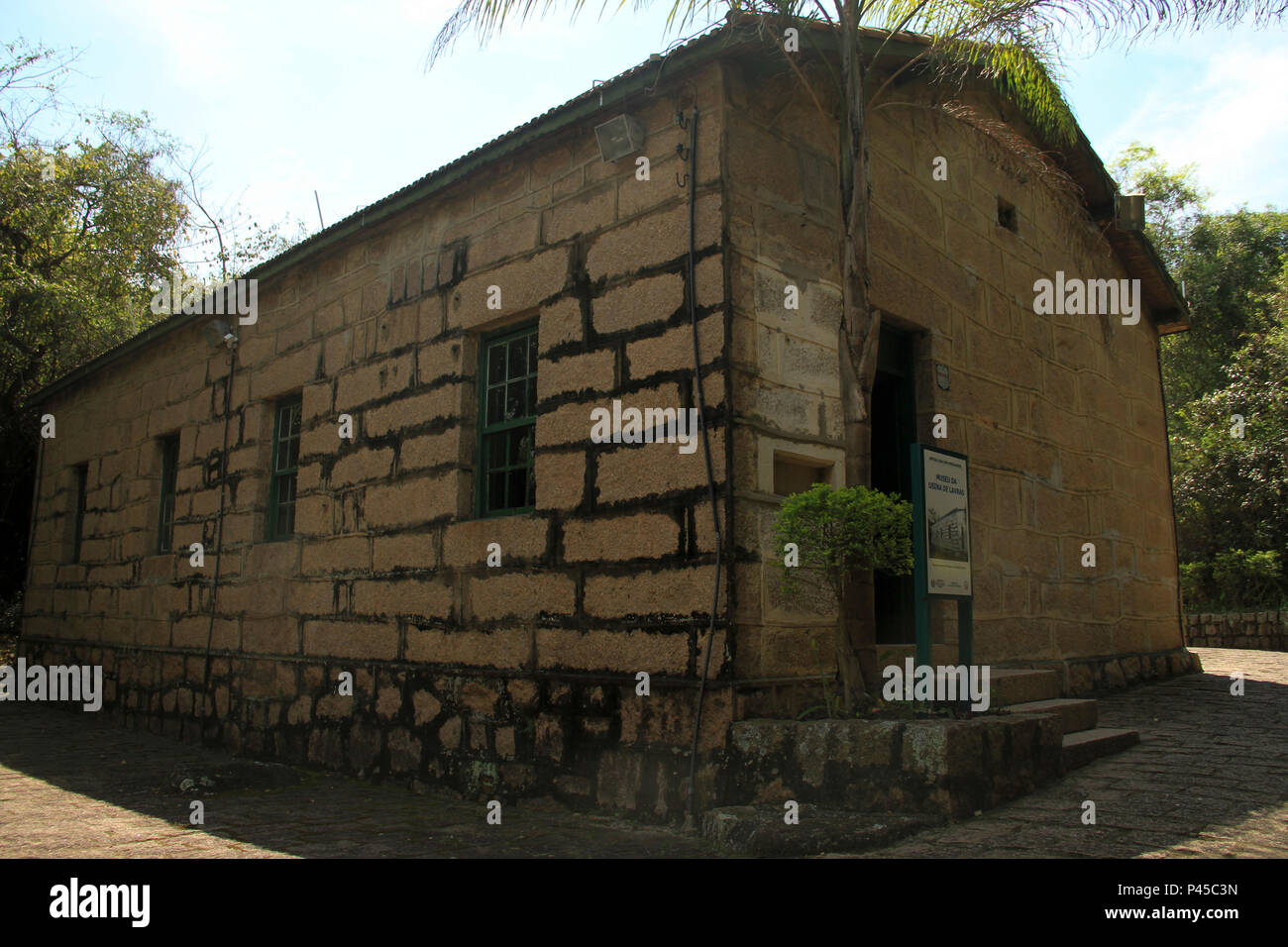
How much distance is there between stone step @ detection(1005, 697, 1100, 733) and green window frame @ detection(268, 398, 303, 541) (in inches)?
248

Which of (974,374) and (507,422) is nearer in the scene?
(507,422)

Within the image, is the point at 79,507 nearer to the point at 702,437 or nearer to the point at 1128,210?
the point at 702,437

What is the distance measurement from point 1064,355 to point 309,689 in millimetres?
7336

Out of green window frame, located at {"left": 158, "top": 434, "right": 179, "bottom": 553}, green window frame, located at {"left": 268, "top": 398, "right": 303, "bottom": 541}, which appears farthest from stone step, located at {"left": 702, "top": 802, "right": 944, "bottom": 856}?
green window frame, located at {"left": 158, "top": 434, "right": 179, "bottom": 553}

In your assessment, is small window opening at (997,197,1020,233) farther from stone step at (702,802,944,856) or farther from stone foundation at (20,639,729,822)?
stone step at (702,802,944,856)

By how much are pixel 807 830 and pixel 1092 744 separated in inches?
96.5

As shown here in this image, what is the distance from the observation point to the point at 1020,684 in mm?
6555

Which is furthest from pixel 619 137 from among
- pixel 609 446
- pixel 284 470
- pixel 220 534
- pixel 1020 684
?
pixel 220 534

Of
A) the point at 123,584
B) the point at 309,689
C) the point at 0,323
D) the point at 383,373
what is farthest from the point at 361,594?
the point at 0,323

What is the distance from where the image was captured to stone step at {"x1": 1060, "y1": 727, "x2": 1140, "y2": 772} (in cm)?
534

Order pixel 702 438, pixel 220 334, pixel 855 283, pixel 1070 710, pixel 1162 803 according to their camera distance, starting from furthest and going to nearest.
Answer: pixel 220 334
pixel 1070 710
pixel 855 283
pixel 702 438
pixel 1162 803

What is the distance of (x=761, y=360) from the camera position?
5.30 metres

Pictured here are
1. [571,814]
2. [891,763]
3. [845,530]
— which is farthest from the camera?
[571,814]

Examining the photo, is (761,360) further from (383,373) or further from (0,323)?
(0,323)
